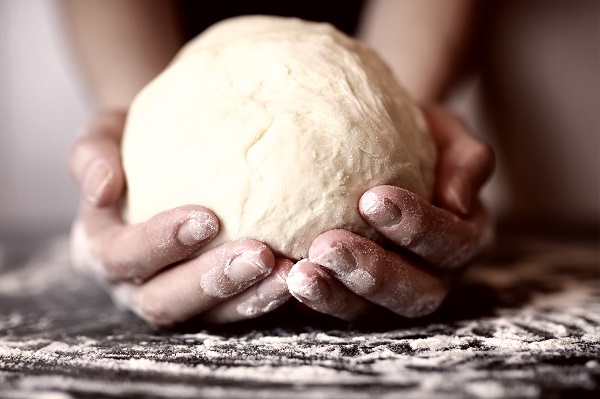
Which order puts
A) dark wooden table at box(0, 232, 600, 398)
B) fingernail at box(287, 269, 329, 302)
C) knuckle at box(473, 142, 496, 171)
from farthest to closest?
knuckle at box(473, 142, 496, 171) → fingernail at box(287, 269, 329, 302) → dark wooden table at box(0, 232, 600, 398)

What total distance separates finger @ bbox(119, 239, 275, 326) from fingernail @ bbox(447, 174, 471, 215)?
37cm

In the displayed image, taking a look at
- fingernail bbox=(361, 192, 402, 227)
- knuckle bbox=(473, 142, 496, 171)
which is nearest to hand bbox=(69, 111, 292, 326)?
fingernail bbox=(361, 192, 402, 227)

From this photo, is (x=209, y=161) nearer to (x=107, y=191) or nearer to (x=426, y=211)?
(x=107, y=191)

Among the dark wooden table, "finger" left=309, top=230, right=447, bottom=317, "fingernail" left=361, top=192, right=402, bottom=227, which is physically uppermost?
"fingernail" left=361, top=192, right=402, bottom=227

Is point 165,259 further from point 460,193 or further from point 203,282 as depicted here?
point 460,193

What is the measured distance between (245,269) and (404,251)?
284 mm

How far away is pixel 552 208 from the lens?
289 cm

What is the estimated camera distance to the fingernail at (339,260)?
86 centimetres

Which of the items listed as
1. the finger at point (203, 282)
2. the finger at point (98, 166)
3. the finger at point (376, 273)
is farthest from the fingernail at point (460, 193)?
the finger at point (98, 166)

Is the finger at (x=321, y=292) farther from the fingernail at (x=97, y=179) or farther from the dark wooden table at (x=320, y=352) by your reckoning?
the fingernail at (x=97, y=179)

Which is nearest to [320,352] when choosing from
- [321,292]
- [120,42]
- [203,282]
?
[321,292]

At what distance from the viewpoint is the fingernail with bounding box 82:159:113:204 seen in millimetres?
1023

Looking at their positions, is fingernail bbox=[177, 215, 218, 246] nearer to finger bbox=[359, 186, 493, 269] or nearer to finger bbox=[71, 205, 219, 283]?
finger bbox=[71, 205, 219, 283]

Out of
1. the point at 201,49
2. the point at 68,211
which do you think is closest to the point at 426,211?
the point at 201,49
